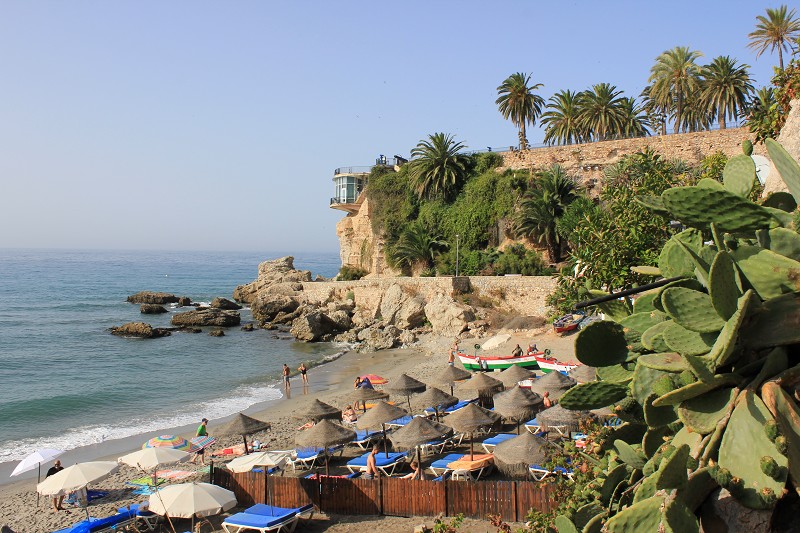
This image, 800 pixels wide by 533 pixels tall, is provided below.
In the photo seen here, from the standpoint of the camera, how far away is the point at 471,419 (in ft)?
47.2

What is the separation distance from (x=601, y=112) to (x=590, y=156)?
3297mm

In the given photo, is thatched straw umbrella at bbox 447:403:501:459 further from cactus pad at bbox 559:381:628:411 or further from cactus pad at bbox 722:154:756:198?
cactus pad at bbox 722:154:756:198

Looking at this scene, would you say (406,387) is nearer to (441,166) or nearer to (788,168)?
(788,168)

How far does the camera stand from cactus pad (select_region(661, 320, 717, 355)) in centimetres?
417

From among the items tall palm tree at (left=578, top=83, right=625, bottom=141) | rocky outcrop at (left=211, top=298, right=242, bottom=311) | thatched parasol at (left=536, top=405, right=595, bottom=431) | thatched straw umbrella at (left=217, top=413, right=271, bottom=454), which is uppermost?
tall palm tree at (left=578, top=83, right=625, bottom=141)

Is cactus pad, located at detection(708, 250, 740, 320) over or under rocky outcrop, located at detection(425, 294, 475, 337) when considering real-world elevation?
over

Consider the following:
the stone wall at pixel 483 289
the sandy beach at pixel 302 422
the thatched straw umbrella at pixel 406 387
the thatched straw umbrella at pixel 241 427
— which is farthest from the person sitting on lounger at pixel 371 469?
the stone wall at pixel 483 289

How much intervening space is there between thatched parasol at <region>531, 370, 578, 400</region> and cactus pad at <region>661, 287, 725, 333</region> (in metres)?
13.1

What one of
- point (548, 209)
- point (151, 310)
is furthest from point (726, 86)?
point (151, 310)

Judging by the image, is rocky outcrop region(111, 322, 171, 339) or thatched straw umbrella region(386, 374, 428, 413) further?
rocky outcrop region(111, 322, 171, 339)

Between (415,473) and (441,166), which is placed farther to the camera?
(441,166)

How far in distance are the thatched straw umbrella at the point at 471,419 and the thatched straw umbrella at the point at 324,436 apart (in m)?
2.29

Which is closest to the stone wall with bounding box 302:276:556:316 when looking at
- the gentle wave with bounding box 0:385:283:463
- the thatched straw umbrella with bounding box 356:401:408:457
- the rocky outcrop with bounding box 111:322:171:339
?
the gentle wave with bounding box 0:385:283:463

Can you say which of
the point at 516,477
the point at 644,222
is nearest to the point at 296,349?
the point at 516,477
